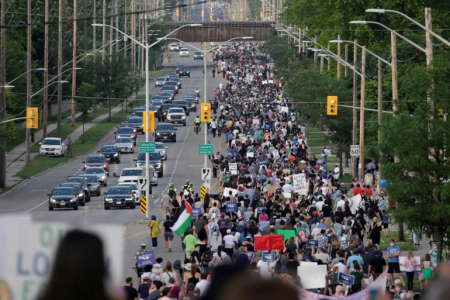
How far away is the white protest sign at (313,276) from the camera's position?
17.6 meters

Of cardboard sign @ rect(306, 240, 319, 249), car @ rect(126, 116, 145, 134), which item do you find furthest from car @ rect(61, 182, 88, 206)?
car @ rect(126, 116, 145, 134)

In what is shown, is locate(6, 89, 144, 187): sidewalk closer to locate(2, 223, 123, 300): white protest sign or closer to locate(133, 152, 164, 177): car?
locate(133, 152, 164, 177): car

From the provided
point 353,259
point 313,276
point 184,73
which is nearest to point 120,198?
point 353,259

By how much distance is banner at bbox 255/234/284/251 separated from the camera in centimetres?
2180

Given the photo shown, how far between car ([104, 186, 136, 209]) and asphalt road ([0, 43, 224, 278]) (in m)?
0.41

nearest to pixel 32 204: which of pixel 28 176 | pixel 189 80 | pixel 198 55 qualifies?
pixel 28 176

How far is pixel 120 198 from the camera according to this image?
4356 centimetres

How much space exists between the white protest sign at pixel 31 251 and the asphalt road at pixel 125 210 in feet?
65.2

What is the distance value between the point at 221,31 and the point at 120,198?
406ft

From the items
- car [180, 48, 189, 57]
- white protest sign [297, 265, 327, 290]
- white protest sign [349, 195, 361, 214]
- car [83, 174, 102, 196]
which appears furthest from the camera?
car [180, 48, 189, 57]

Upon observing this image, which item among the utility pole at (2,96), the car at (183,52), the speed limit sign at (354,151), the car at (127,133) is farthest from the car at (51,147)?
the car at (183,52)

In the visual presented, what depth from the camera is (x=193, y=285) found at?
1609cm

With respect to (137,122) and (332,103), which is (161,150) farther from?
(137,122)

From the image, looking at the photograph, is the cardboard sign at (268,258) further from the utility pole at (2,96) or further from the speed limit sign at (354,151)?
the utility pole at (2,96)
